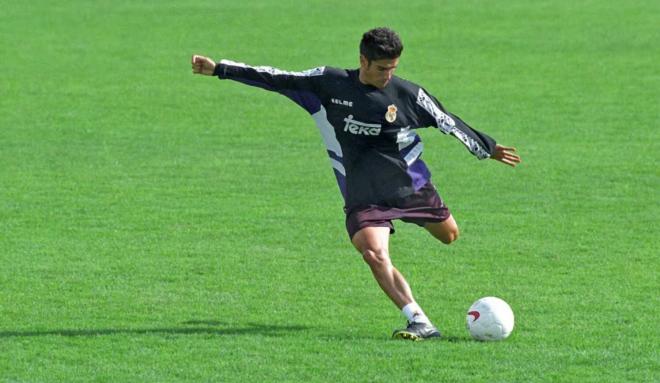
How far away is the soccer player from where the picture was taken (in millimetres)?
10641

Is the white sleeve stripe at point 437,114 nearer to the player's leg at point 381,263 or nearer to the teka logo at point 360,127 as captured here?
the teka logo at point 360,127

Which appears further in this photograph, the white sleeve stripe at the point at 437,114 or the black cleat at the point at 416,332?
the white sleeve stripe at the point at 437,114

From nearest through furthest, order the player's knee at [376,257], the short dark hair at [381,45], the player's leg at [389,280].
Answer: the short dark hair at [381,45] < the player's leg at [389,280] < the player's knee at [376,257]

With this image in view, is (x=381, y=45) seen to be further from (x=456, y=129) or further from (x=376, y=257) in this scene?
(x=376, y=257)

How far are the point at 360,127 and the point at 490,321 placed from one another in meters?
1.70

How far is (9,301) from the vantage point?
465 inches

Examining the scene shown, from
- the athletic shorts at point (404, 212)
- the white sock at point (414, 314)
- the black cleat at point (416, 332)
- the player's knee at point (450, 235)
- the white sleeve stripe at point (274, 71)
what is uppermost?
the white sleeve stripe at point (274, 71)

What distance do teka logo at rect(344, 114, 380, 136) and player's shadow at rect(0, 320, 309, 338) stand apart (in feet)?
4.90

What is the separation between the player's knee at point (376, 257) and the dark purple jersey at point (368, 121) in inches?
17.4

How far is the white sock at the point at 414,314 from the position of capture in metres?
10.4

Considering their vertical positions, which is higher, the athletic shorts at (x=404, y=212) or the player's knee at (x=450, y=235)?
the athletic shorts at (x=404, y=212)

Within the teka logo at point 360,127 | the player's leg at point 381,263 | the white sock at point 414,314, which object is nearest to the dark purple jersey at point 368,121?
the teka logo at point 360,127

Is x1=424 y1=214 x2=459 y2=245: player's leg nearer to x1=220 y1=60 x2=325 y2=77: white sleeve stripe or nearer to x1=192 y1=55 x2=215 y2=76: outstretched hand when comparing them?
x1=220 y1=60 x2=325 y2=77: white sleeve stripe

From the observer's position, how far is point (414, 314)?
10469mm
